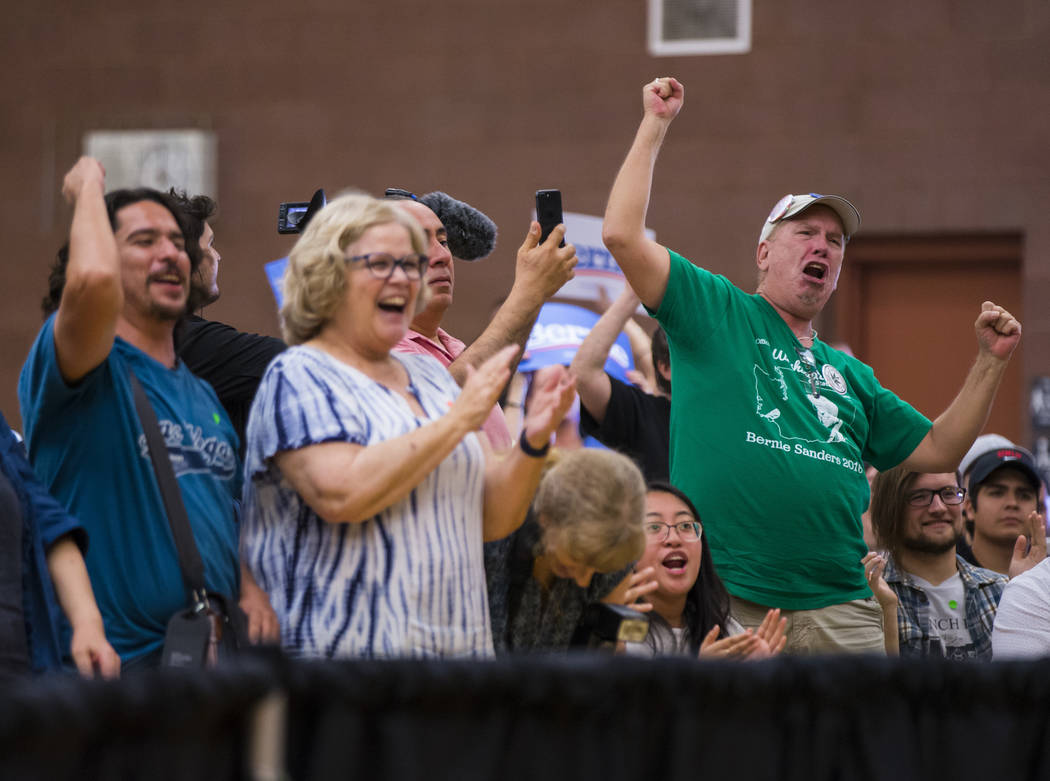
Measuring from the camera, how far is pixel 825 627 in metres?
3.34

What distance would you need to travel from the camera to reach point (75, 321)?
7.39ft

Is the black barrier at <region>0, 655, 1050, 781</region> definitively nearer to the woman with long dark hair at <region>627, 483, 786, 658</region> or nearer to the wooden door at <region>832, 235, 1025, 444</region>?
the woman with long dark hair at <region>627, 483, 786, 658</region>

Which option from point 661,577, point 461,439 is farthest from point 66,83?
point 461,439

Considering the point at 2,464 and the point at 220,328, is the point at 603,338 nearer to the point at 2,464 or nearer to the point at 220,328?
the point at 220,328

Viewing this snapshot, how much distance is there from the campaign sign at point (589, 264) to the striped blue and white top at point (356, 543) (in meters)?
3.09

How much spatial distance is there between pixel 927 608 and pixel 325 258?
245 centimetres

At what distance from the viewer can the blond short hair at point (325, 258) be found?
2365 millimetres

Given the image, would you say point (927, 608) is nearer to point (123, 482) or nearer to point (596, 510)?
point (596, 510)

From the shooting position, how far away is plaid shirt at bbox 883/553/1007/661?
13.0ft

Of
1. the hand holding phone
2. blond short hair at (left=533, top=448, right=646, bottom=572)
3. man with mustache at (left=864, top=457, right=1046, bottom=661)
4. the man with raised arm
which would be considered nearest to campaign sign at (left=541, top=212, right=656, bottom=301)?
the man with raised arm

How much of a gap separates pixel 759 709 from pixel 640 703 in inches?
6.7

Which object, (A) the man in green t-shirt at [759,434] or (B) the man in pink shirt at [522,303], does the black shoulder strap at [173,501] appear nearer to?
(B) the man in pink shirt at [522,303]

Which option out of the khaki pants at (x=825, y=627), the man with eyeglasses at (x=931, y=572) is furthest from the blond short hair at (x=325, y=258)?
the man with eyeglasses at (x=931, y=572)

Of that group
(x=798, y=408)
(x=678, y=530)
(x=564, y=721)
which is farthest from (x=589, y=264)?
(x=564, y=721)
